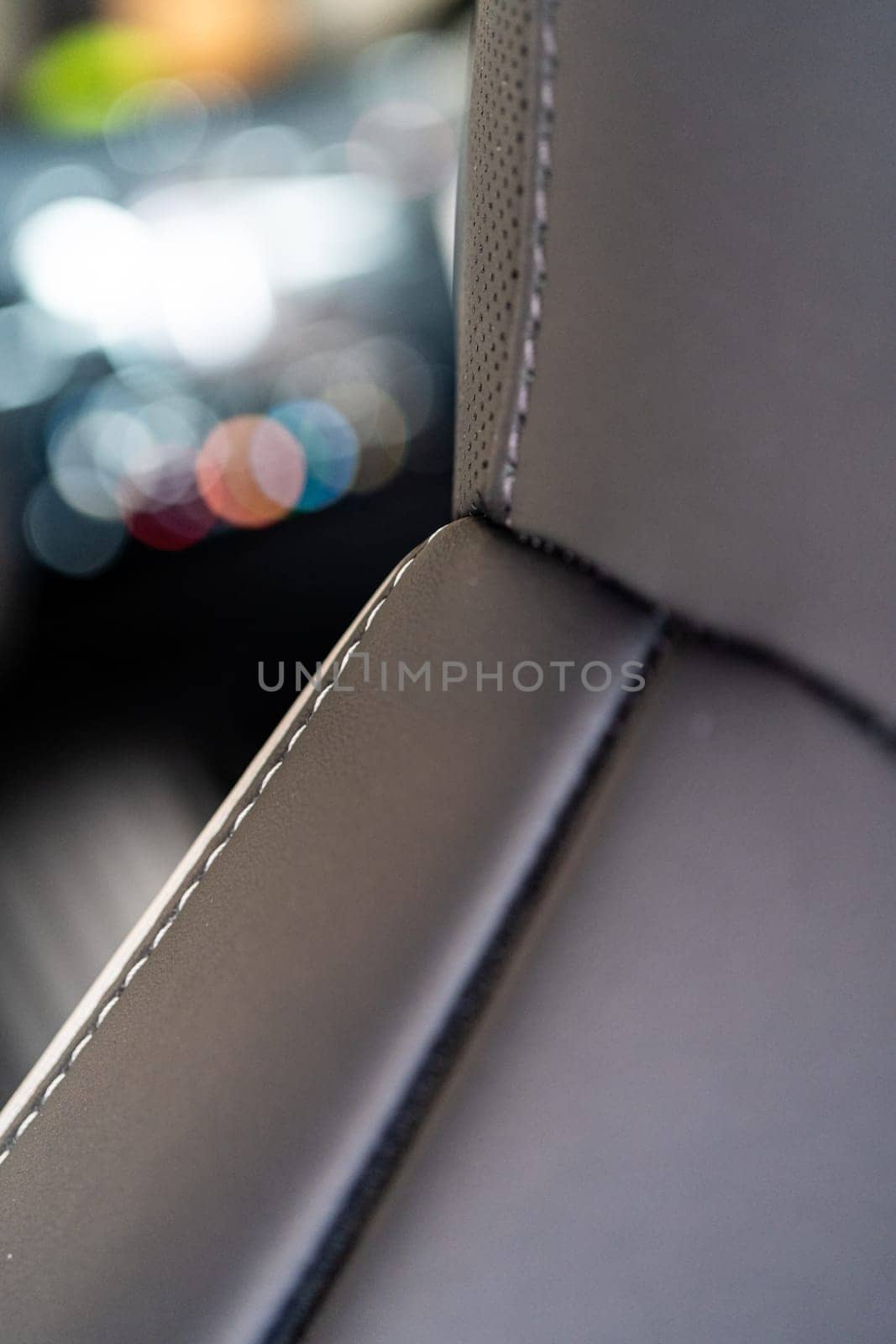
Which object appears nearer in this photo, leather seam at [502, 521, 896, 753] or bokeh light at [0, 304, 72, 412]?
leather seam at [502, 521, 896, 753]

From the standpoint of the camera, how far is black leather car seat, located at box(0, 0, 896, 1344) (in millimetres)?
240

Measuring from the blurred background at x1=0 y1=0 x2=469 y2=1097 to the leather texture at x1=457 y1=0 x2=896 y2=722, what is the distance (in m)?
1.30

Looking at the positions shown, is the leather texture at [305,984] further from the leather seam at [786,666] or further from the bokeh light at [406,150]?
the bokeh light at [406,150]

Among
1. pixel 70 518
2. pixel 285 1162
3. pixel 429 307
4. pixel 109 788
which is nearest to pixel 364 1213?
pixel 285 1162

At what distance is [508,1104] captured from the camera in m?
0.25

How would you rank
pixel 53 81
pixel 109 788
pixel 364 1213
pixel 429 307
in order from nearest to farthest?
pixel 364 1213 → pixel 109 788 → pixel 53 81 → pixel 429 307

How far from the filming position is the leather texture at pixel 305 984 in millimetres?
244

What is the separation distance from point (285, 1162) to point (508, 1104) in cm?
5

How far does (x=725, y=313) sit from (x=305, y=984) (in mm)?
174

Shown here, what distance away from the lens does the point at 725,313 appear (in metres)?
0.24

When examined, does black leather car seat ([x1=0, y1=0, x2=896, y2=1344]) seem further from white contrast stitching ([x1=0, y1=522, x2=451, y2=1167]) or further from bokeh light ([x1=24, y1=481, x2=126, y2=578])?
bokeh light ([x1=24, y1=481, x2=126, y2=578])

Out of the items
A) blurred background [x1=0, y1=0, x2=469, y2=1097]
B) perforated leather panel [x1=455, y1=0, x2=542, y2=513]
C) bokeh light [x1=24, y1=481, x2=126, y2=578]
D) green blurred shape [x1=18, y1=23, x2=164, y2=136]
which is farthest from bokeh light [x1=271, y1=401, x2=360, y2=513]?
perforated leather panel [x1=455, y1=0, x2=542, y2=513]

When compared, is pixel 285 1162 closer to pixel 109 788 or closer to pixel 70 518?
pixel 109 788

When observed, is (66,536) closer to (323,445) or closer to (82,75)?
(323,445)
